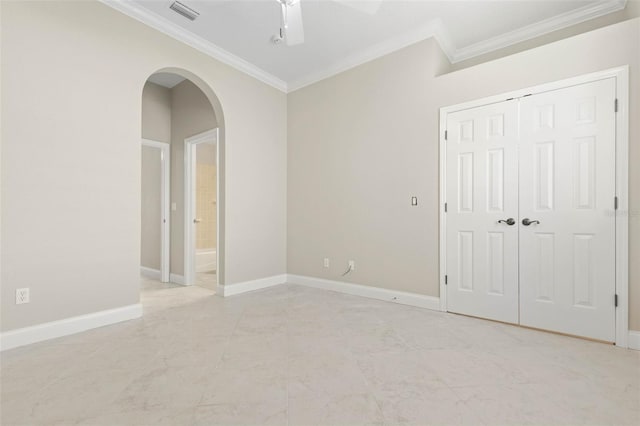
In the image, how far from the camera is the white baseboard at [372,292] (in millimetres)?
3056

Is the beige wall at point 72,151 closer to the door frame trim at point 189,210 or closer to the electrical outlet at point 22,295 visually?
the electrical outlet at point 22,295

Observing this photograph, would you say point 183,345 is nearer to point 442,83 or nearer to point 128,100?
point 128,100

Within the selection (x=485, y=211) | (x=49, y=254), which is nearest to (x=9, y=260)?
(x=49, y=254)

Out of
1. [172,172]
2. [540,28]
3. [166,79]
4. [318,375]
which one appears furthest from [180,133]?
[540,28]

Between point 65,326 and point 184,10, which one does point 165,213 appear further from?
point 184,10

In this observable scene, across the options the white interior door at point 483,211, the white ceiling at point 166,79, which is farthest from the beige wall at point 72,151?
the white interior door at point 483,211

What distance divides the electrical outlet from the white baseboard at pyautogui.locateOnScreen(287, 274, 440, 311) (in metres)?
2.78

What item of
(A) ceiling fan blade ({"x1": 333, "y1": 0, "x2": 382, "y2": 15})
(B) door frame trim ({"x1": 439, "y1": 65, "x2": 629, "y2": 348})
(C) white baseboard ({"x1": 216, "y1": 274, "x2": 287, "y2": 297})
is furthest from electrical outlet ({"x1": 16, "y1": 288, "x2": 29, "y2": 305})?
(B) door frame trim ({"x1": 439, "y1": 65, "x2": 629, "y2": 348})

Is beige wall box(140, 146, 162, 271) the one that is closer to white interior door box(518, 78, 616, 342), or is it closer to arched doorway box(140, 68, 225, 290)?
arched doorway box(140, 68, 225, 290)

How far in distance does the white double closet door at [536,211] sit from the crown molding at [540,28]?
108 centimetres

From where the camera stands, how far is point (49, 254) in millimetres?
2275

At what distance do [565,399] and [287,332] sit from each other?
1.82m

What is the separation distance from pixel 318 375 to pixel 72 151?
2633 mm

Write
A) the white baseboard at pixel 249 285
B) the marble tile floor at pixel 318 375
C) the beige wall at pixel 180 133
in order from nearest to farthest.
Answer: the marble tile floor at pixel 318 375 → the white baseboard at pixel 249 285 → the beige wall at pixel 180 133
